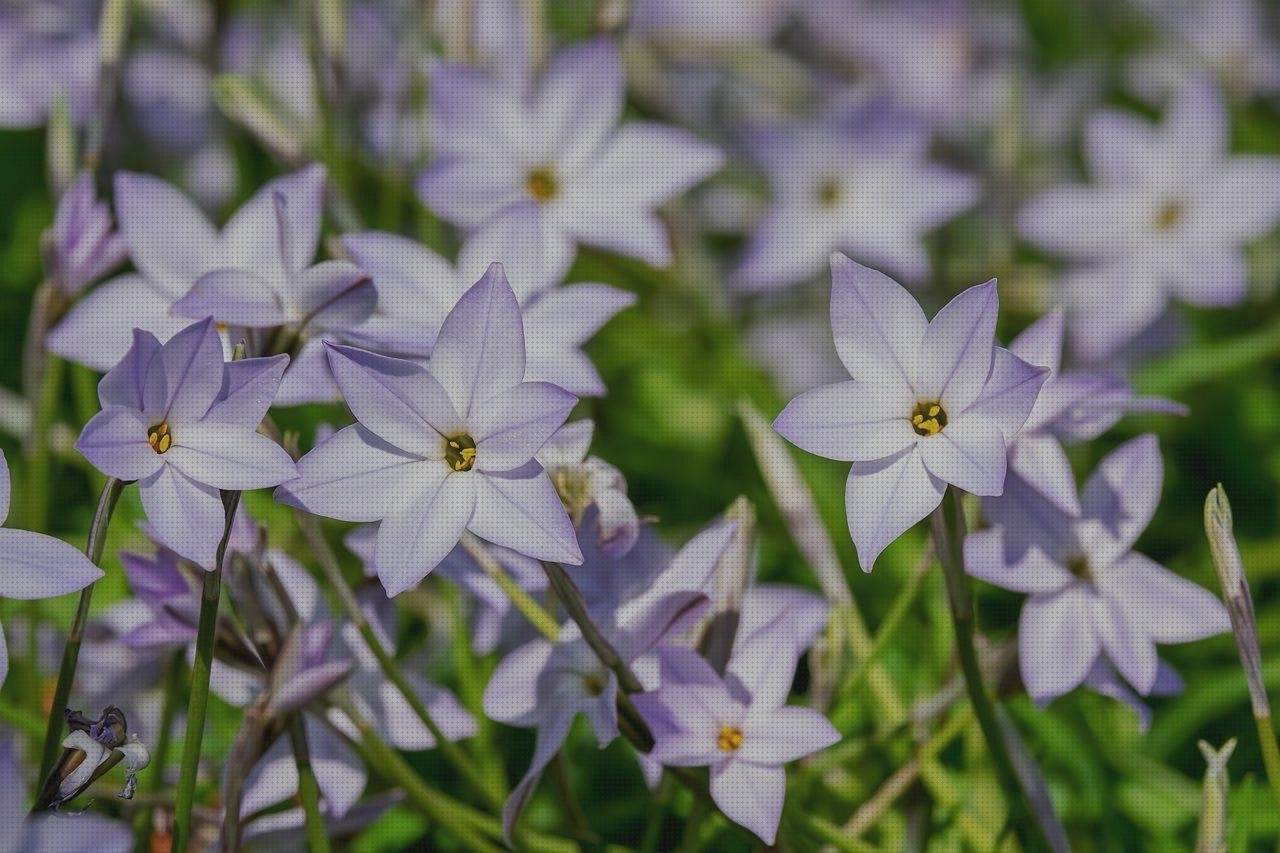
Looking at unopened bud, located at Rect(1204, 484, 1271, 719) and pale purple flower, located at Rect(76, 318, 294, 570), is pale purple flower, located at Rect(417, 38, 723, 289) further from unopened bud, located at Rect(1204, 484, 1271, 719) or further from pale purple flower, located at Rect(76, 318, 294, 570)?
unopened bud, located at Rect(1204, 484, 1271, 719)

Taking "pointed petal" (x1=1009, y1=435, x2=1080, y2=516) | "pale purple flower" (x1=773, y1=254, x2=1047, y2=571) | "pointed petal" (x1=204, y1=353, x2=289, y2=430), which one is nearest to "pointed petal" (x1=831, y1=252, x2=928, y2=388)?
"pale purple flower" (x1=773, y1=254, x2=1047, y2=571)

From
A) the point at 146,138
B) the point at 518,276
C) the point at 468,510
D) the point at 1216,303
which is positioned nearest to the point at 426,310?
the point at 518,276

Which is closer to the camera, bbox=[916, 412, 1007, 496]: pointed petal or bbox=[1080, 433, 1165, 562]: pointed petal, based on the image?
bbox=[916, 412, 1007, 496]: pointed petal

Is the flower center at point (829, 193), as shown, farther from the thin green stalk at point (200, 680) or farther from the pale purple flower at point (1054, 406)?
the thin green stalk at point (200, 680)

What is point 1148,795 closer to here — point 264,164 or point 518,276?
point 518,276

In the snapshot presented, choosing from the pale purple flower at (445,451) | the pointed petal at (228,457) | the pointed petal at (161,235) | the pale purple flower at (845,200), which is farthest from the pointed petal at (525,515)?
the pale purple flower at (845,200)

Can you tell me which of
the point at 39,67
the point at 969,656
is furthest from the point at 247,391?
the point at 39,67
